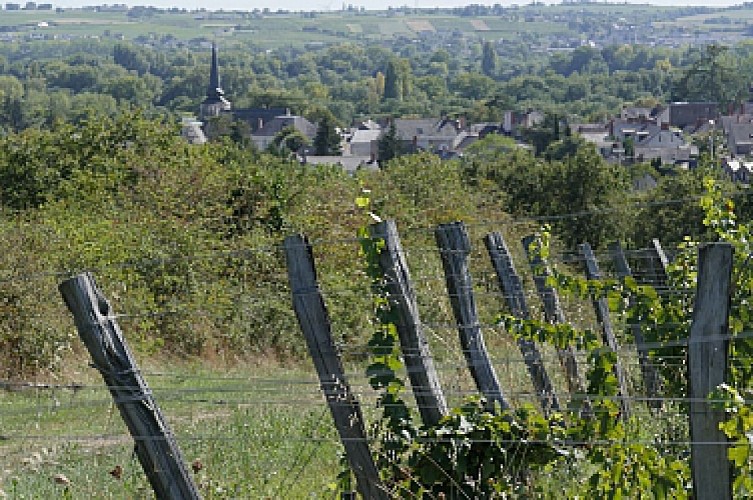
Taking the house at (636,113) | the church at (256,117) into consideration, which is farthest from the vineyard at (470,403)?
the house at (636,113)

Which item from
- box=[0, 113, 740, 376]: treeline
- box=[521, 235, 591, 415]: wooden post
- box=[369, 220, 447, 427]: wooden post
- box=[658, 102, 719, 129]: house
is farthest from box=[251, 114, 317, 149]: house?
box=[369, 220, 447, 427]: wooden post

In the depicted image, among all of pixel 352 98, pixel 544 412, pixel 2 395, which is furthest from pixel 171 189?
pixel 352 98

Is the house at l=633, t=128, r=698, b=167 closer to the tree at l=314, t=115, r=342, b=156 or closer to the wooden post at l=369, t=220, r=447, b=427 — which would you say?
the tree at l=314, t=115, r=342, b=156

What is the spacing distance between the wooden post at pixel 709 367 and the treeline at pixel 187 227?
1.57m

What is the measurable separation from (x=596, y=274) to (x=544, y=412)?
207cm

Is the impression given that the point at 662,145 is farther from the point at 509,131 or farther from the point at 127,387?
the point at 127,387

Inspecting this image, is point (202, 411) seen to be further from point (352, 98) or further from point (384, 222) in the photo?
point (352, 98)

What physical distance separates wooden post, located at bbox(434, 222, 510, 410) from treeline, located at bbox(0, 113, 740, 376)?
646 mm

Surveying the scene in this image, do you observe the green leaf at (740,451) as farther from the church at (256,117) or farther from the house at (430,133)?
the church at (256,117)

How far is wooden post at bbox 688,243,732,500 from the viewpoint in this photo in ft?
A: 10.6

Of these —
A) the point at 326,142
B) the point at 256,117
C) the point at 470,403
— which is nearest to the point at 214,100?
the point at 256,117

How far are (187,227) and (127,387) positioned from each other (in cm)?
1416

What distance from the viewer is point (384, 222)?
436 cm

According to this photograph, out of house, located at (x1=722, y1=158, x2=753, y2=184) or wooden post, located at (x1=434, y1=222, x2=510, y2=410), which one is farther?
house, located at (x1=722, y1=158, x2=753, y2=184)
